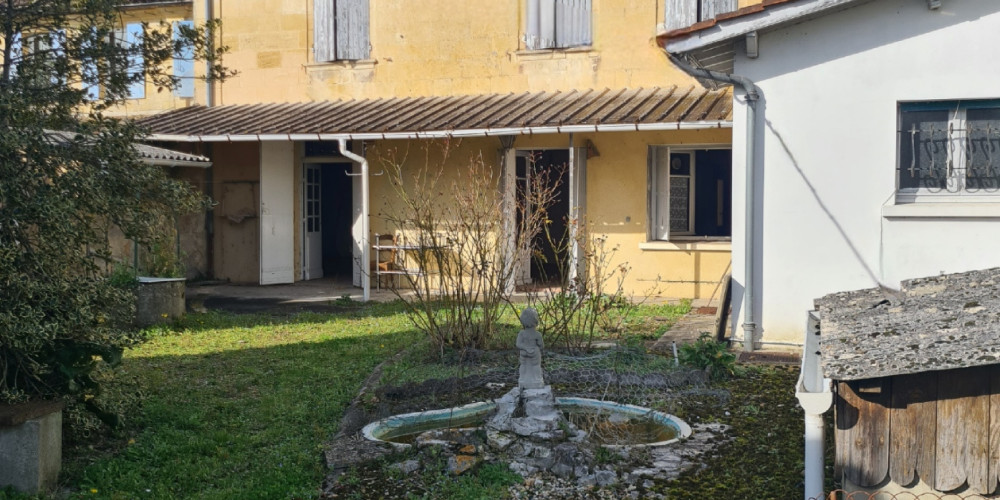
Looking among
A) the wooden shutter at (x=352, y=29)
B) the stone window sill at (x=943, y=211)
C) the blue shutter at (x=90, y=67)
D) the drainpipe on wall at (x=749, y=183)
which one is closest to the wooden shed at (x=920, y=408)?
the stone window sill at (x=943, y=211)

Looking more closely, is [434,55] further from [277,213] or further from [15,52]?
[15,52]

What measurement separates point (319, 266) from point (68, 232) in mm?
11563

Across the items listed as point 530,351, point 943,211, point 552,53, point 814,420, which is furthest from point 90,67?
point 552,53

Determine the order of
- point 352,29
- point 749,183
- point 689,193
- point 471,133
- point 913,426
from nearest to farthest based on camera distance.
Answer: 1. point 913,426
2. point 749,183
3. point 471,133
4. point 689,193
5. point 352,29

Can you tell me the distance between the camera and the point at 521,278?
1484cm

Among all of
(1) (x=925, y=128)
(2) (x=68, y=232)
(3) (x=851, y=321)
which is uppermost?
(1) (x=925, y=128)

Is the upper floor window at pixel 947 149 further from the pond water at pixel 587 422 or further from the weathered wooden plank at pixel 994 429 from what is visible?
the weathered wooden plank at pixel 994 429

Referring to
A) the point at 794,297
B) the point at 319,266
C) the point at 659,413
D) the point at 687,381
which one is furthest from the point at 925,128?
the point at 319,266

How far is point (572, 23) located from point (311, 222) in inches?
226

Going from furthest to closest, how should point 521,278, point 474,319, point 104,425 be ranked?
point 521,278 < point 474,319 < point 104,425

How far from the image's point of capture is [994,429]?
13.2 ft

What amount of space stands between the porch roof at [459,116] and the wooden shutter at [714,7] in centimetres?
107

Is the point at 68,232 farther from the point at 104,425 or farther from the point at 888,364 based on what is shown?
the point at 888,364

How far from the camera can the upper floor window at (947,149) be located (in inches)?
319
